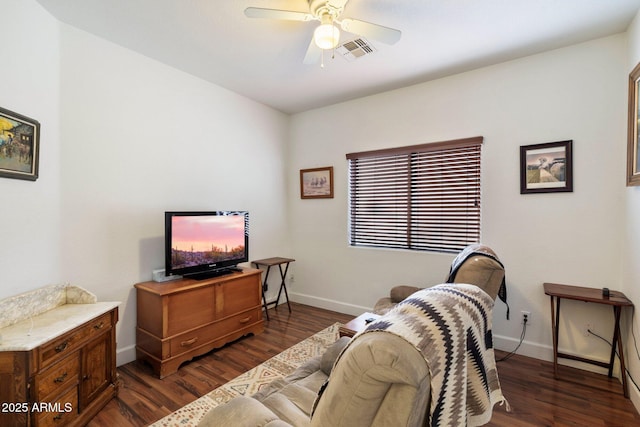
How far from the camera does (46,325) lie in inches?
66.4

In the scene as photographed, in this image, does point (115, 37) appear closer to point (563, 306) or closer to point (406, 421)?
point (406, 421)

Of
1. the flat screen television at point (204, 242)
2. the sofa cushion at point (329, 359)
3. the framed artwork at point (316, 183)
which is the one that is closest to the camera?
the sofa cushion at point (329, 359)

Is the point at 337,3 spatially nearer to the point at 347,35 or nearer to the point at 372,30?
the point at 372,30

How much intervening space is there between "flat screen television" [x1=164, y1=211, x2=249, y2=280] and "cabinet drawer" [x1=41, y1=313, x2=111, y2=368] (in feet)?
2.23

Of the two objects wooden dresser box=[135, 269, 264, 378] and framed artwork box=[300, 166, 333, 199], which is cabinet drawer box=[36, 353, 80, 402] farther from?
framed artwork box=[300, 166, 333, 199]

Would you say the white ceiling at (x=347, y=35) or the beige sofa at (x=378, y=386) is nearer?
the beige sofa at (x=378, y=386)

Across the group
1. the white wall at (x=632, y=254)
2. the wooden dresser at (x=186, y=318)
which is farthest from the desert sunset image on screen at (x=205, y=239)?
the white wall at (x=632, y=254)

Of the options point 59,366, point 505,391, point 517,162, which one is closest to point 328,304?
point 505,391

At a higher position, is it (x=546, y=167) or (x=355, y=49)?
(x=355, y=49)

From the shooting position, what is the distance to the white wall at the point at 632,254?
2.05 m

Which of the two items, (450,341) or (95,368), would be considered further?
(95,368)

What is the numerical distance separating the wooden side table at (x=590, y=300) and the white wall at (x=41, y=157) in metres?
3.83

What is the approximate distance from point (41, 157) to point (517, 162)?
390 centimetres

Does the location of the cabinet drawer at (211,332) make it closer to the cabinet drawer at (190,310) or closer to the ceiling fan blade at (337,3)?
the cabinet drawer at (190,310)
